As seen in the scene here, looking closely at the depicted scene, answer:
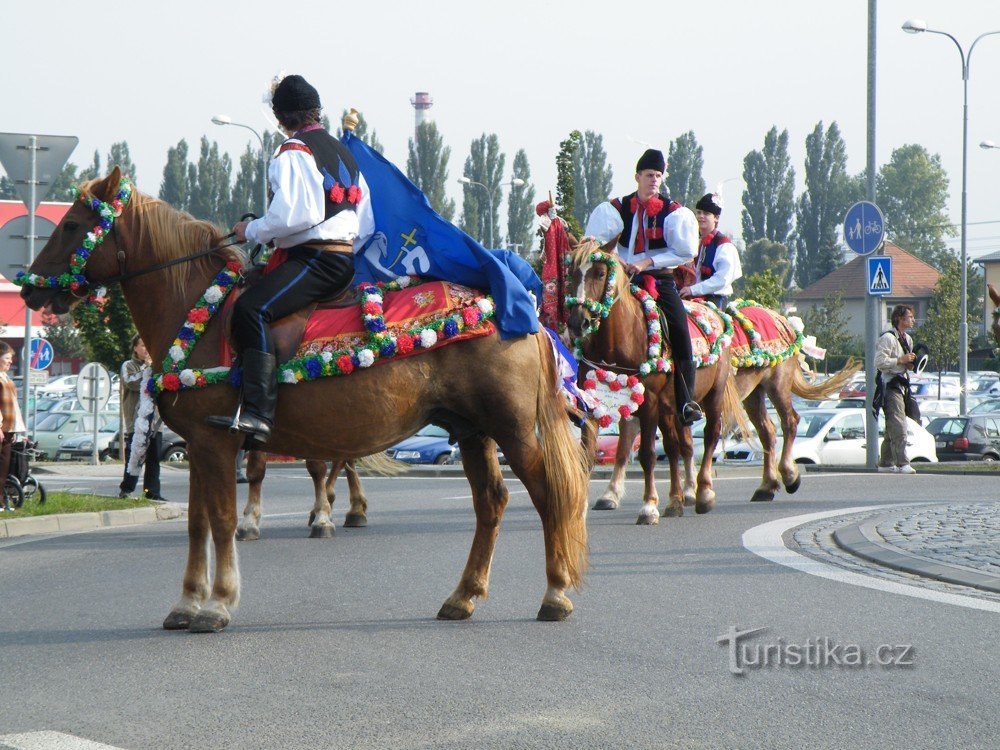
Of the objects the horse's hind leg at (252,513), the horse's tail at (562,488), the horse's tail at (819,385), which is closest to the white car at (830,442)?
the horse's tail at (819,385)

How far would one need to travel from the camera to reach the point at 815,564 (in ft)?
29.9

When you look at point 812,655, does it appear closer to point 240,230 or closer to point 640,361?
point 240,230

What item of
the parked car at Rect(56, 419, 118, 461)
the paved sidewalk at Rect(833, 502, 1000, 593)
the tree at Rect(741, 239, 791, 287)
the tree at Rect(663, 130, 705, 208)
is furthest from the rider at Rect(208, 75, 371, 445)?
the tree at Rect(741, 239, 791, 287)

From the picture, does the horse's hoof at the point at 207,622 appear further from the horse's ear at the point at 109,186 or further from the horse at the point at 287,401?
the horse's ear at the point at 109,186

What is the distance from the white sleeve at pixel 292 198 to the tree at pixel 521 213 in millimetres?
79938

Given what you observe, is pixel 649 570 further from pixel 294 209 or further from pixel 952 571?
pixel 294 209

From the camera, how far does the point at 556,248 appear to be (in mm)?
10758

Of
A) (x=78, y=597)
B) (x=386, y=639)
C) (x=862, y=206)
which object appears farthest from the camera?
(x=862, y=206)

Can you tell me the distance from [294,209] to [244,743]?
2.87 metres

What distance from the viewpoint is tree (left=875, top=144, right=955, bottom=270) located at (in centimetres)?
13162

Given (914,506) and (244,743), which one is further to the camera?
(914,506)

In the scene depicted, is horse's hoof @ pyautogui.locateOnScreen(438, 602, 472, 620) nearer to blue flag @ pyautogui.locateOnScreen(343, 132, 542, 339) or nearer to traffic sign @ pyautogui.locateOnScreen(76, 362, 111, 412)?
blue flag @ pyautogui.locateOnScreen(343, 132, 542, 339)

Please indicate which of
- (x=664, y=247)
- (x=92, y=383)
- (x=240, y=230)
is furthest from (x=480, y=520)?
(x=92, y=383)

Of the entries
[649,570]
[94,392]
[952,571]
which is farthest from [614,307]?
[94,392]
